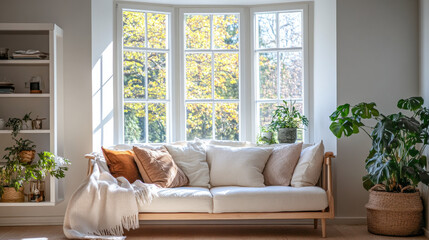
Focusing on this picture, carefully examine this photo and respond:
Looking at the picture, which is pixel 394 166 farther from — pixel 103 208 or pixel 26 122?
pixel 26 122

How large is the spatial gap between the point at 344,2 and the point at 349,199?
77.0 inches

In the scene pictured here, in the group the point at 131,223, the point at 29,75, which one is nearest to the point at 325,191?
the point at 131,223

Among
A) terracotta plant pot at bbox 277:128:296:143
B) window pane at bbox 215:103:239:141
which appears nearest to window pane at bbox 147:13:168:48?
window pane at bbox 215:103:239:141

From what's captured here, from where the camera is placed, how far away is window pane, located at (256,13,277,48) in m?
5.96

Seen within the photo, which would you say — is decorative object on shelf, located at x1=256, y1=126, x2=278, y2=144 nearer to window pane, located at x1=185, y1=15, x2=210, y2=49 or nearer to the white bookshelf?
window pane, located at x1=185, y1=15, x2=210, y2=49

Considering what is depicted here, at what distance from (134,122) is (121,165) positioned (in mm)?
1042

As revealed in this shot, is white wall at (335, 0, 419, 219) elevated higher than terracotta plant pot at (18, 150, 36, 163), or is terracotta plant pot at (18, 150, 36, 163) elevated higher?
white wall at (335, 0, 419, 219)

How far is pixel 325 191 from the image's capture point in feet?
15.3

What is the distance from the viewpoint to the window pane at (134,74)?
5805mm

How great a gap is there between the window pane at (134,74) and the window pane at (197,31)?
0.57 meters

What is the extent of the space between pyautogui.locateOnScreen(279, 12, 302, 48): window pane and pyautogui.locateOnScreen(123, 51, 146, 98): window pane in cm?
159

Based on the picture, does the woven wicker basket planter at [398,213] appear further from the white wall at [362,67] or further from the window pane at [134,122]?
the window pane at [134,122]

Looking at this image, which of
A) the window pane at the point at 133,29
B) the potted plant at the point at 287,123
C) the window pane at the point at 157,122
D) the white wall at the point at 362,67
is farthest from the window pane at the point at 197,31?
the white wall at the point at 362,67

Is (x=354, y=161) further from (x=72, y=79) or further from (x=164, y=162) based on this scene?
(x=72, y=79)
